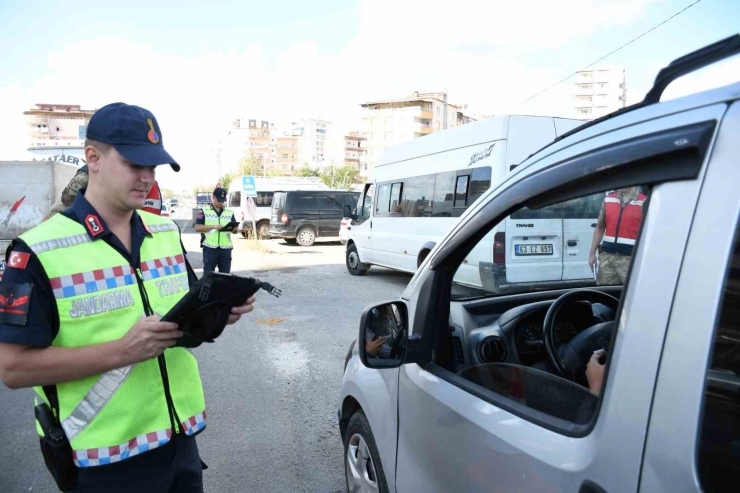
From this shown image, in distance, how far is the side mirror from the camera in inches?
70.6

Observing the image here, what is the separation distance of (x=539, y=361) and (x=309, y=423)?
2357 millimetres

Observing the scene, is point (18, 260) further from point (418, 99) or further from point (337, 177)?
point (418, 99)

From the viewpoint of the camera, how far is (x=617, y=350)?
1.06 m

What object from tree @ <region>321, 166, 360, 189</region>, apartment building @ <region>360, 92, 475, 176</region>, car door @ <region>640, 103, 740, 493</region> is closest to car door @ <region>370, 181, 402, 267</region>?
car door @ <region>640, 103, 740, 493</region>

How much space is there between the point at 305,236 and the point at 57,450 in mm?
18115

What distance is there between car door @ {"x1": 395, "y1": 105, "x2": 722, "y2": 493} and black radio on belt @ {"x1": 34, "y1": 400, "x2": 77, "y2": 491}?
1.13 m

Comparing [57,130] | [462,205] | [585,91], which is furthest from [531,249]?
[57,130]

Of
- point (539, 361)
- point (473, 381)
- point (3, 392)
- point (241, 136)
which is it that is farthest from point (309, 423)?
point (241, 136)

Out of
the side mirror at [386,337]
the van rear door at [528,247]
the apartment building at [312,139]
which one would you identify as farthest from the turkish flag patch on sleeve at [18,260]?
the apartment building at [312,139]

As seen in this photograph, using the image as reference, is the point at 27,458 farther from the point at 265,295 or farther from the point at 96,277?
the point at 265,295

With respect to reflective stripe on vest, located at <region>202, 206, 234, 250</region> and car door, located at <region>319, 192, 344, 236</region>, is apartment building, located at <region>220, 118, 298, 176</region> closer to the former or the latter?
car door, located at <region>319, 192, 344, 236</region>

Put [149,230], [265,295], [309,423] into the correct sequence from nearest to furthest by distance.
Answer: [149,230], [309,423], [265,295]

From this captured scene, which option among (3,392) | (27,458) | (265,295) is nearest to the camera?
(27,458)

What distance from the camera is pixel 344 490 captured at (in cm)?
308
